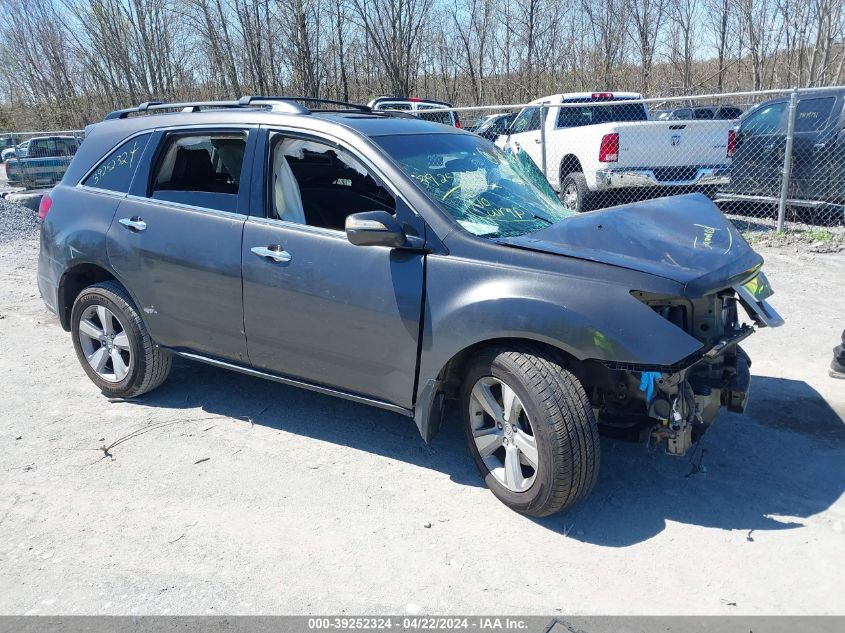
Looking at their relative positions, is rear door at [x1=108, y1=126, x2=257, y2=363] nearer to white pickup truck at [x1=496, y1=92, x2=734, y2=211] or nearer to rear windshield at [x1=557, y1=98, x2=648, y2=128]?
white pickup truck at [x1=496, y1=92, x2=734, y2=211]

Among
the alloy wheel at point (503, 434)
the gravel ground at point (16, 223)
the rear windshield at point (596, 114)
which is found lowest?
the alloy wheel at point (503, 434)

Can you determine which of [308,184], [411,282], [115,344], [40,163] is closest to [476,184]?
[411,282]

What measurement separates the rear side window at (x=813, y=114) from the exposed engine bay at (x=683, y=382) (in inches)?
301

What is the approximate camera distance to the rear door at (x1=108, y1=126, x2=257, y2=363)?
4199mm

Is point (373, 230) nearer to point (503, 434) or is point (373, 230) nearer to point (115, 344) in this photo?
point (503, 434)

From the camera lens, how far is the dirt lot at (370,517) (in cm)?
298

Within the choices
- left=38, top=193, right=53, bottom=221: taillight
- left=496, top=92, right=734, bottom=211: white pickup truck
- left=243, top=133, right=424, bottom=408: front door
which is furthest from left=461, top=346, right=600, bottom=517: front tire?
left=496, top=92, right=734, bottom=211: white pickup truck

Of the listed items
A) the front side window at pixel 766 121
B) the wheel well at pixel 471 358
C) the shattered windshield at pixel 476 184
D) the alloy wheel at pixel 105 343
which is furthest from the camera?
the front side window at pixel 766 121

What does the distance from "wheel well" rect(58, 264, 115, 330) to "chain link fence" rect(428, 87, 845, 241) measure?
636cm

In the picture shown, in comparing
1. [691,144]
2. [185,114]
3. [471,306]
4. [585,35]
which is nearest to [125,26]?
[585,35]

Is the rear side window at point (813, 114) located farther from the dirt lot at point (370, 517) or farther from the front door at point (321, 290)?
the front door at point (321, 290)

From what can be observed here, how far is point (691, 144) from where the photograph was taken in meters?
10.1

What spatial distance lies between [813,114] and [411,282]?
356 inches

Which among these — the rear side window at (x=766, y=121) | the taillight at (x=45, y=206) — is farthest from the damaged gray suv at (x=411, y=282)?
the rear side window at (x=766, y=121)
